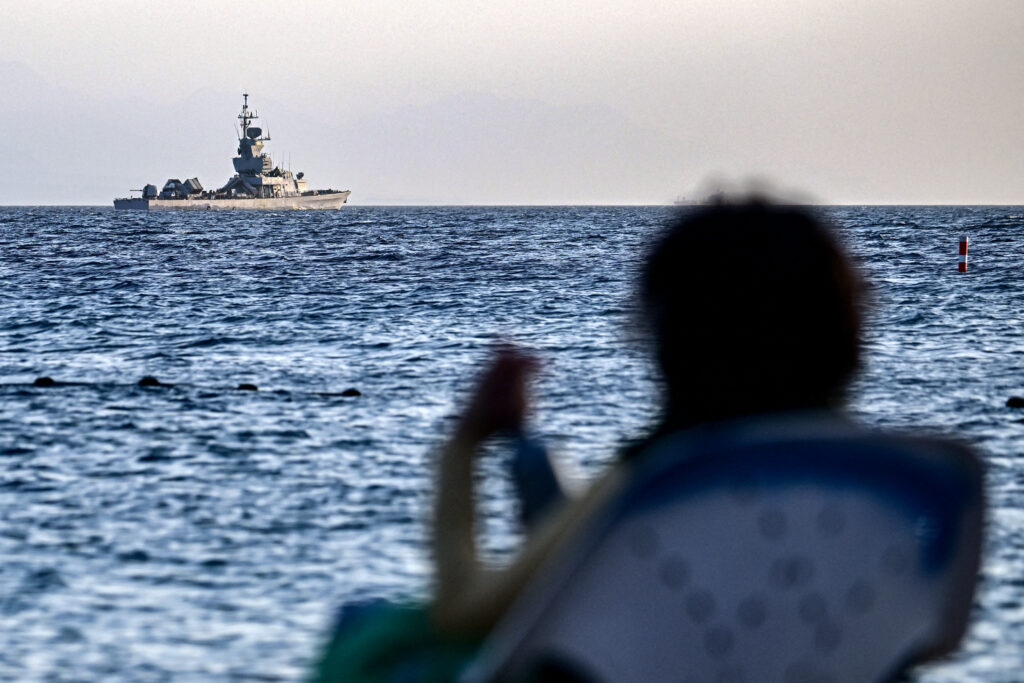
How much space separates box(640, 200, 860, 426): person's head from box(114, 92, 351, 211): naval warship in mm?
139518

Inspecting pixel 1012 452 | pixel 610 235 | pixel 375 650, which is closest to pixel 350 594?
pixel 375 650

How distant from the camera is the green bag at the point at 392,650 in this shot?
160cm

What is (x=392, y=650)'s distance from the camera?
1645mm

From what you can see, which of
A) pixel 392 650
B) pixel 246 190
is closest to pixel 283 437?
pixel 392 650

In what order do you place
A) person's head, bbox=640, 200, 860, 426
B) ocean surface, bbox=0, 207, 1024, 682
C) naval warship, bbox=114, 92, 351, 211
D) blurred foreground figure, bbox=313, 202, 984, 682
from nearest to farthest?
blurred foreground figure, bbox=313, 202, 984, 682
person's head, bbox=640, 200, 860, 426
ocean surface, bbox=0, 207, 1024, 682
naval warship, bbox=114, 92, 351, 211

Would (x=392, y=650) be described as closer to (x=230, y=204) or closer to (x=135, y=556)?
(x=135, y=556)

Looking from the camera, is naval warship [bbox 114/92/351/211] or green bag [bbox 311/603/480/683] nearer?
green bag [bbox 311/603/480/683]

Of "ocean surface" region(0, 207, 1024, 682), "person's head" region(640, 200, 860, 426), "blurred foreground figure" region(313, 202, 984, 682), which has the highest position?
"person's head" region(640, 200, 860, 426)

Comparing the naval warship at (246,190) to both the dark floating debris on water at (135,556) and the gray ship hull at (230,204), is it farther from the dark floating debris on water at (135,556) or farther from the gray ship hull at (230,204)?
the dark floating debris on water at (135,556)

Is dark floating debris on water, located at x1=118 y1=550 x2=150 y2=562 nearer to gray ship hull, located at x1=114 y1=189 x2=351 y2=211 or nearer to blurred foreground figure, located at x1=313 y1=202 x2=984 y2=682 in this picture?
blurred foreground figure, located at x1=313 y1=202 x2=984 y2=682

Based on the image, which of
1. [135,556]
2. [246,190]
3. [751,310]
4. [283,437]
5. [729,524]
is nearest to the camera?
[729,524]

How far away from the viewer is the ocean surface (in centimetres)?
607

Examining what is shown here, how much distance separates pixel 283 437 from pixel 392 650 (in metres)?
10.3

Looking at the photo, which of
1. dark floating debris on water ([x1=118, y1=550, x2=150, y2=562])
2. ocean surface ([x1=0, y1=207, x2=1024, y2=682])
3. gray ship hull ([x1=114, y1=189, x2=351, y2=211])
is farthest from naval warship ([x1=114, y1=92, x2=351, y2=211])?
dark floating debris on water ([x1=118, y1=550, x2=150, y2=562])
